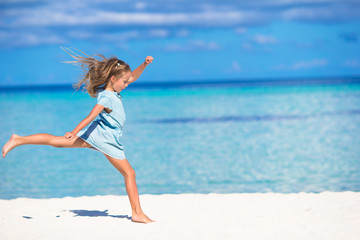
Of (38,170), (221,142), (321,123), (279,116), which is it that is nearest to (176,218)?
(38,170)

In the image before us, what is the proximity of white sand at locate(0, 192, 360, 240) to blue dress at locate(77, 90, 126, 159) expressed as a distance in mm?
842

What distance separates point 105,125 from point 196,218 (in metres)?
1.47

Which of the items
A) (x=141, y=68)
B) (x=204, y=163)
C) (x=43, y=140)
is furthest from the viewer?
(x=204, y=163)

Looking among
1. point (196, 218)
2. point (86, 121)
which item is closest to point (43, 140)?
point (86, 121)

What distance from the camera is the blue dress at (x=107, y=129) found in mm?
4922

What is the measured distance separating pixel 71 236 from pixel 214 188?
3.99m

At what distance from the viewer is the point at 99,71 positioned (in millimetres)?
5074

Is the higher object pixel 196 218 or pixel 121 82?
pixel 121 82

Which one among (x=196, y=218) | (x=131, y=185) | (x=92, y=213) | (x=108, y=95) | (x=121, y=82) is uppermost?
(x=121, y=82)

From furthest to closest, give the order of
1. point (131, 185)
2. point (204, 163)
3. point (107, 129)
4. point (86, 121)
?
point (204, 163)
point (131, 185)
point (107, 129)
point (86, 121)

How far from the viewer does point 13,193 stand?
26.8 feet

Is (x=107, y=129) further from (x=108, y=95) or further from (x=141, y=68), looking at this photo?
(x=141, y=68)

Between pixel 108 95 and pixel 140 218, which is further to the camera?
pixel 140 218

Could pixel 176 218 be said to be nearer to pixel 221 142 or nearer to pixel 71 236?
pixel 71 236
